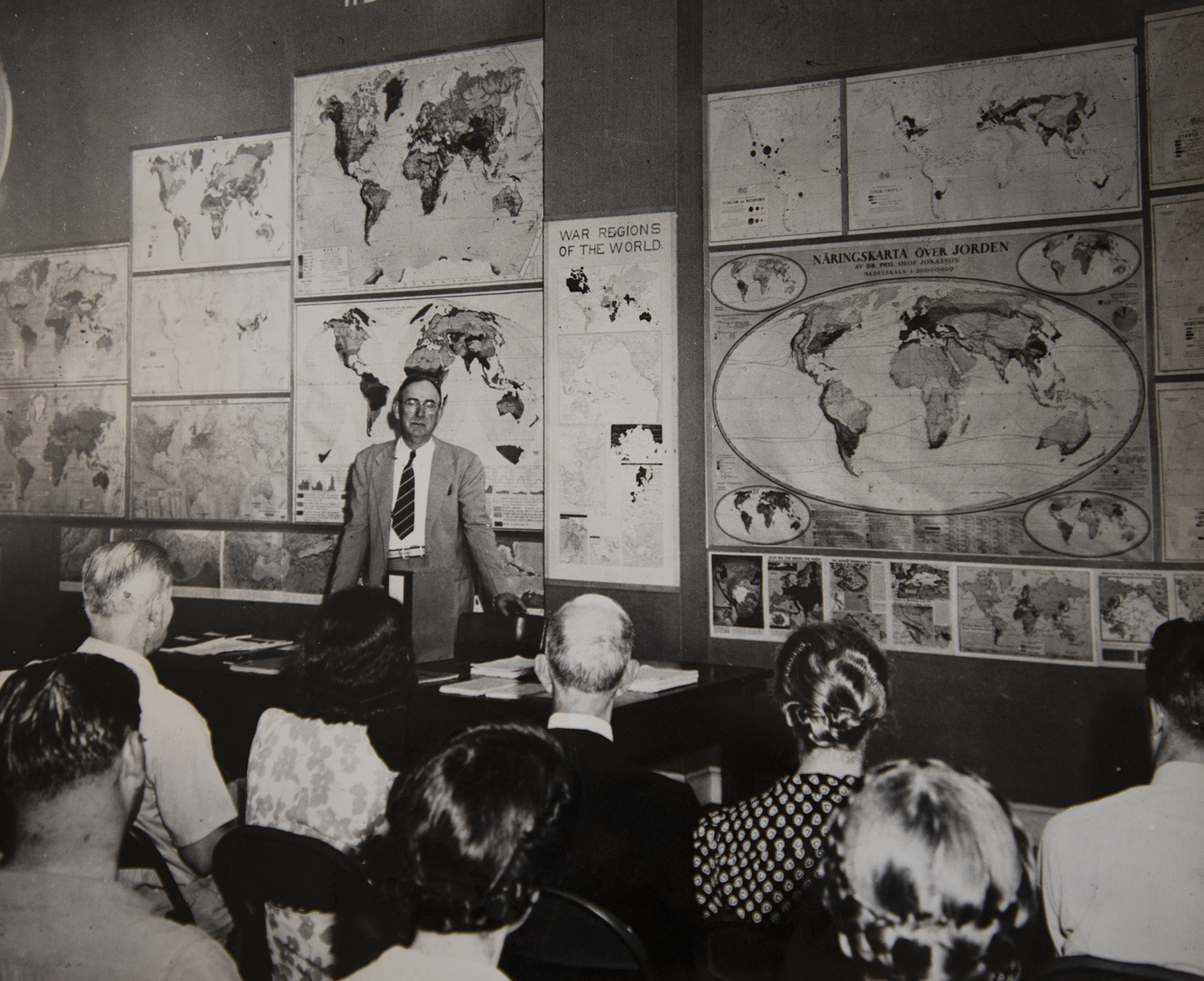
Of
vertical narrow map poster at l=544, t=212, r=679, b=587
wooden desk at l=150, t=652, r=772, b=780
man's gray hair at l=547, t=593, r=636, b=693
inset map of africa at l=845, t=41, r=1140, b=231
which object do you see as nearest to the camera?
man's gray hair at l=547, t=593, r=636, b=693

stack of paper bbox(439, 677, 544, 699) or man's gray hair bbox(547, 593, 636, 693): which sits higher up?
man's gray hair bbox(547, 593, 636, 693)

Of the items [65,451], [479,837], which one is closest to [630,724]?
[479,837]

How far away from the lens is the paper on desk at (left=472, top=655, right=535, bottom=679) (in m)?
2.78

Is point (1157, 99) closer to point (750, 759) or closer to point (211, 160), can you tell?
point (750, 759)

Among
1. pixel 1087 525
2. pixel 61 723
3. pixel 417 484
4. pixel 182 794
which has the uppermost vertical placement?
pixel 417 484

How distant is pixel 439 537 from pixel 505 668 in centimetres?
58

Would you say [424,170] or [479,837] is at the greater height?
[424,170]

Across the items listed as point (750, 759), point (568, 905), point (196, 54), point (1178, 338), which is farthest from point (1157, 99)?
point (196, 54)

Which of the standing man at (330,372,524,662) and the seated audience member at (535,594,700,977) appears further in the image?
the standing man at (330,372,524,662)

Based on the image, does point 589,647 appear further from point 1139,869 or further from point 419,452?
point 419,452

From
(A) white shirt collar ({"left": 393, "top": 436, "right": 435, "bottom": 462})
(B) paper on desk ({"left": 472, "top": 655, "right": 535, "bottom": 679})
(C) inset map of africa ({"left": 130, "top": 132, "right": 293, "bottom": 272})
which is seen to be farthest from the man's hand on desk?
(C) inset map of africa ({"left": 130, "top": 132, "right": 293, "bottom": 272})

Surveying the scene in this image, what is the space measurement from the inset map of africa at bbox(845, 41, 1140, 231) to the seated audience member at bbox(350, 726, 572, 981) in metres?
1.97

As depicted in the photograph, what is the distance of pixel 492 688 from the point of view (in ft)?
8.50

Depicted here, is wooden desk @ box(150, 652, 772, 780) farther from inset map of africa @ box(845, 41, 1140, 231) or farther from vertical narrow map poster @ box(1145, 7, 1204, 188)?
vertical narrow map poster @ box(1145, 7, 1204, 188)
